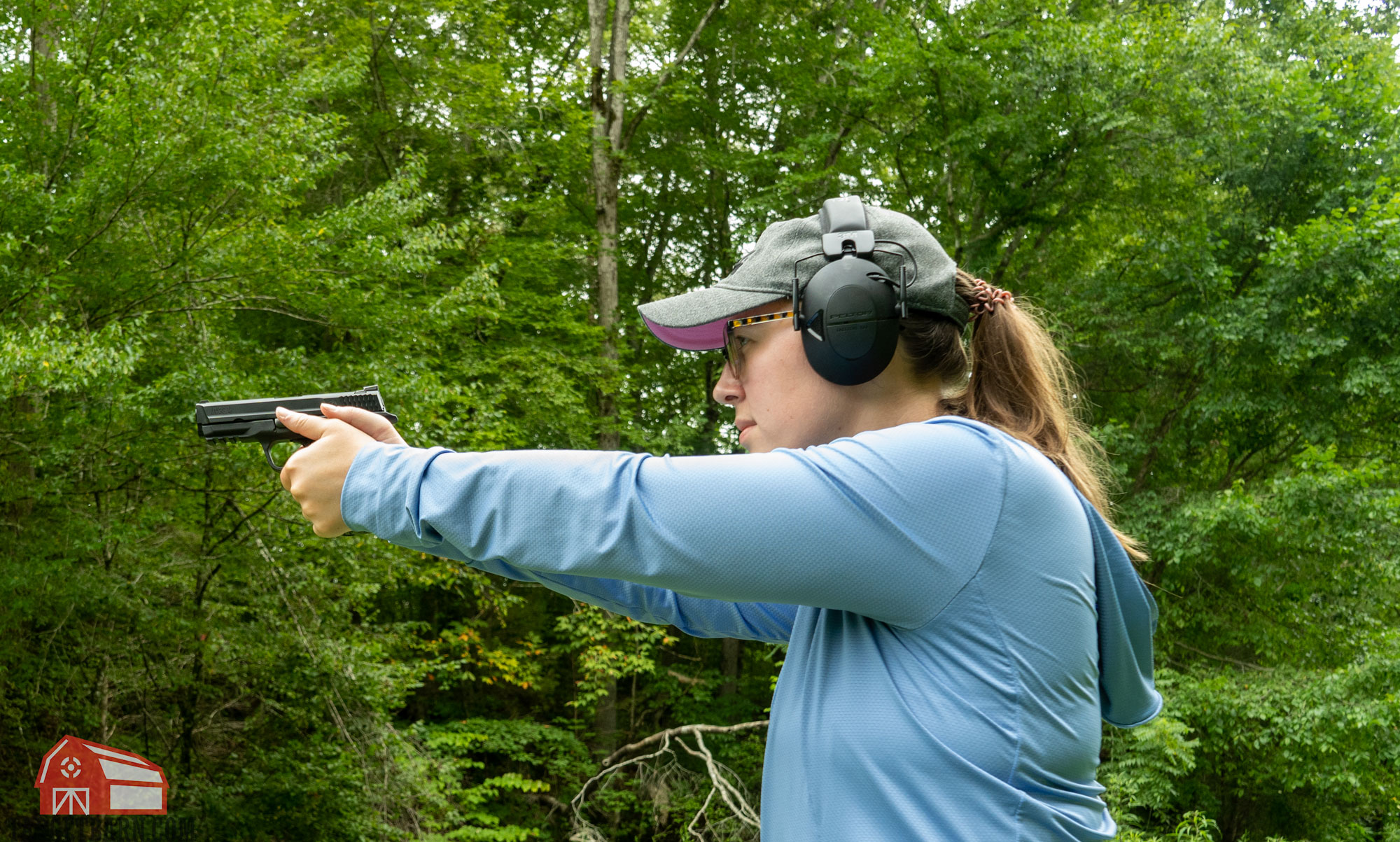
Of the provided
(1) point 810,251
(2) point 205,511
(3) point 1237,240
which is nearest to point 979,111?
(3) point 1237,240

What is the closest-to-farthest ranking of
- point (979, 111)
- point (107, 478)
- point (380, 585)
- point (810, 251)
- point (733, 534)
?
point (733, 534) < point (810, 251) < point (107, 478) < point (380, 585) < point (979, 111)

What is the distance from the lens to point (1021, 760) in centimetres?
98

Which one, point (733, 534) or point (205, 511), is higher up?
point (733, 534)

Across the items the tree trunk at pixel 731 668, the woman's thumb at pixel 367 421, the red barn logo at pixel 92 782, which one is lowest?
the tree trunk at pixel 731 668

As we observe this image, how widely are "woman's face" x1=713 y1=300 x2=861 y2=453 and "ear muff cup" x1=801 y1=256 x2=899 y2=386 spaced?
0.03 metres

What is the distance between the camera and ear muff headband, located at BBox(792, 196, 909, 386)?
1191mm

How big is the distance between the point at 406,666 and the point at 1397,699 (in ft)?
27.6

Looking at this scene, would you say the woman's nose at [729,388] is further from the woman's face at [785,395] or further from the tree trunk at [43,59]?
the tree trunk at [43,59]

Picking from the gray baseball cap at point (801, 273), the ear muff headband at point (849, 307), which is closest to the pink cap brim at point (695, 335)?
the gray baseball cap at point (801, 273)

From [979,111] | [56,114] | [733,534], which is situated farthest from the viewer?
[979,111]

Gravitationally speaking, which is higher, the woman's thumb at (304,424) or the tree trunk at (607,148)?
the tree trunk at (607,148)

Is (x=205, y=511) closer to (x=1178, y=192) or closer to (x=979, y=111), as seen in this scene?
(x=979, y=111)

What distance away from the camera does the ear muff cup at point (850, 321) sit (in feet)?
3.90

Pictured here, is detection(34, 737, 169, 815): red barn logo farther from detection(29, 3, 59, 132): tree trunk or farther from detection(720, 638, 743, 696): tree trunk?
Answer: detection(720, 638, 743, 696): tree trunk
